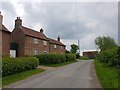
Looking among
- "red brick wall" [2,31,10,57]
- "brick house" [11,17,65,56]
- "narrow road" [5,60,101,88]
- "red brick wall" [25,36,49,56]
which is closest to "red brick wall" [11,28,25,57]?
"brick house" [11,17,65,56]

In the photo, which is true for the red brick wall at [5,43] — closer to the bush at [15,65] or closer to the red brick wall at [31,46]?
the bush at [15,65]

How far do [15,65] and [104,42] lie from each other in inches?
2410

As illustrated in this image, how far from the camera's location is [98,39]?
84.3m

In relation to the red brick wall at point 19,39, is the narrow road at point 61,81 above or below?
below

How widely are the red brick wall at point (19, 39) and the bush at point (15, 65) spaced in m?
16.0

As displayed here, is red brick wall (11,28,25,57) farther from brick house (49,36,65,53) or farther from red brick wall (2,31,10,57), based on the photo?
brick house (49,36,65,53)

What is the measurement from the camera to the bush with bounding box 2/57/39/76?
62.2 ft

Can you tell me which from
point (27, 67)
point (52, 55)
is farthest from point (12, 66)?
point (52, 55)

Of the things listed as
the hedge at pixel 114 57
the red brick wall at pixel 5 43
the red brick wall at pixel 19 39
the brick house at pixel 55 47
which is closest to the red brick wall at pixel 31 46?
the red brick wall at pixel 19 39

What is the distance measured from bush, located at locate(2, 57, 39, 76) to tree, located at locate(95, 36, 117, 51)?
168ft

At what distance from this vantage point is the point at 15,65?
2117 centimetres

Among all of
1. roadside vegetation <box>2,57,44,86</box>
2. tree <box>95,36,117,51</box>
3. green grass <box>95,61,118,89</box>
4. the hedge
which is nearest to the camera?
green grass <box>95,61,118,89</box>

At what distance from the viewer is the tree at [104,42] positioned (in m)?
74.4

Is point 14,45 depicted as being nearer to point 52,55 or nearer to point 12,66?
point 52,55
